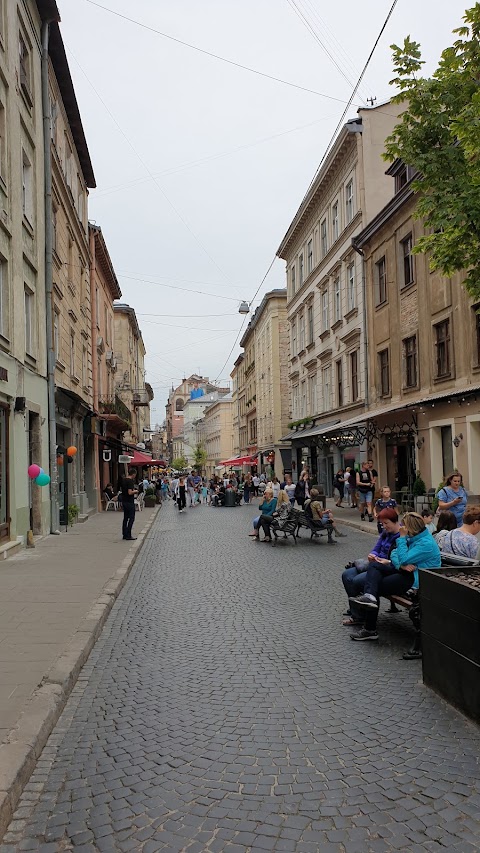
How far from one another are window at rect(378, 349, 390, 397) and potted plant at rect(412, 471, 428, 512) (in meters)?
4.85

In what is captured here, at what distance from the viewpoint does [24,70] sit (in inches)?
628

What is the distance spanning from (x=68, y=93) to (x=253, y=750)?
70.8ft

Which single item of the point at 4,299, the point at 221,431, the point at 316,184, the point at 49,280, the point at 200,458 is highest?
the point at 316,184

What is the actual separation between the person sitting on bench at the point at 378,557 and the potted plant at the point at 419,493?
11901 mm

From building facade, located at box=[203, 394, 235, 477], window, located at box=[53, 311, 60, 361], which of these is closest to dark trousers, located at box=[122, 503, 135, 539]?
window, located at box=[53, 311, 60, 361]

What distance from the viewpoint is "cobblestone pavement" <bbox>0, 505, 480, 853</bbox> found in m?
3.15

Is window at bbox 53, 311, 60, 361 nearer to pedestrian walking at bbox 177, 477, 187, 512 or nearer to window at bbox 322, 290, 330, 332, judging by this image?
pedestrian walking at bbox 177, 477, 187, 512

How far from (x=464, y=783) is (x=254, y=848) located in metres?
1.24

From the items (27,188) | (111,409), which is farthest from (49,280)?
(111,409)

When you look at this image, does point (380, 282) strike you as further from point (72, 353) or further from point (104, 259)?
point (104, 259)

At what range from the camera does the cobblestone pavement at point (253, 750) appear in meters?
3.15

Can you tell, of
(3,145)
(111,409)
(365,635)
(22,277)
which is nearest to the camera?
(365,635)

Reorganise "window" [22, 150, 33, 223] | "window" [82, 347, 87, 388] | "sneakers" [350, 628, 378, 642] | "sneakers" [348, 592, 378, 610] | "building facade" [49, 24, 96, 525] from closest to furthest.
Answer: "sneakers" [348, 592, 378, 610] < "sneakers" [350, 628, 378, 642] < "window" [22, 150, 33, 223] < "building facade" [49, 24, 96, 525] < "window" [82, 347, 87, 388]

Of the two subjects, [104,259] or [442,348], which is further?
[104,259]
